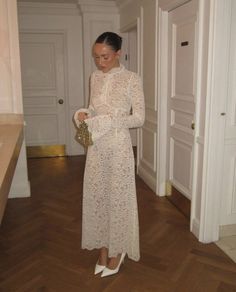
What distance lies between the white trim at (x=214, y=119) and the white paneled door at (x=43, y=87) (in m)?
3.58

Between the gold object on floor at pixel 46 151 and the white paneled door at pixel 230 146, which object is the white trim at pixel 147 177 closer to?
the white paneled door at pixel 230 146

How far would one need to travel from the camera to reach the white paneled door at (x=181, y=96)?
9.38 ft

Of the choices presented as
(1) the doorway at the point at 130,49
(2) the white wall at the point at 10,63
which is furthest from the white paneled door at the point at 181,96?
(1) the doorway at the point at 130,49

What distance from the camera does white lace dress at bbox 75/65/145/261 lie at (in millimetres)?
1941

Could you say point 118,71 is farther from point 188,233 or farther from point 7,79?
point 7,79

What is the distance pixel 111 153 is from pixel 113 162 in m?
0.06

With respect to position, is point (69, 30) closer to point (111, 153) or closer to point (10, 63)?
point (10, 63)

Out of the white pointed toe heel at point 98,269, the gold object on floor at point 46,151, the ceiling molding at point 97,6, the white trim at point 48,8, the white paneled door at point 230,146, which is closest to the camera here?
the white pointed toe heel at point 98,269

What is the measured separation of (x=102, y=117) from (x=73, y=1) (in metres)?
3.77

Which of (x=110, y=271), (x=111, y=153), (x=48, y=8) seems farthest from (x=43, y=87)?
(x=110, y=271)

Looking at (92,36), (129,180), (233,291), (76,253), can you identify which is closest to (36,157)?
(92,36)

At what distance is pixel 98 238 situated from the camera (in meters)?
2.18

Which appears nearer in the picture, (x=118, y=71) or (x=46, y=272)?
(x=118, y=71)

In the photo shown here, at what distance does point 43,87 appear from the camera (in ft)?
18.0
